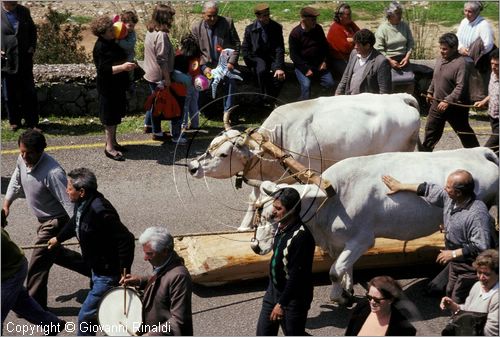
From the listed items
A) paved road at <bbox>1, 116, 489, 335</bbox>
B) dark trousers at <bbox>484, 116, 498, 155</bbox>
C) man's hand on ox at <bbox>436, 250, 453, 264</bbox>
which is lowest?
paved road at <bbox>1, 116, 489, 335</bbox>

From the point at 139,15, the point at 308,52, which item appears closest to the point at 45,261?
the point at 308,52

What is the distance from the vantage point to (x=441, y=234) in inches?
408

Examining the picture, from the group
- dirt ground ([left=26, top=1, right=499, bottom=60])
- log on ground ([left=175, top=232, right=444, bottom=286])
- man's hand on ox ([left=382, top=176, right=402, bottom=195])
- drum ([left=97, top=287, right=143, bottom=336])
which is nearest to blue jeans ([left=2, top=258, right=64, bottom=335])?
drum ([left=97, top=287, right=143, bottom=336])

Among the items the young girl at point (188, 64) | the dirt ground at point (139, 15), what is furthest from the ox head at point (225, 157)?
the dirt ground at point (139, 15)

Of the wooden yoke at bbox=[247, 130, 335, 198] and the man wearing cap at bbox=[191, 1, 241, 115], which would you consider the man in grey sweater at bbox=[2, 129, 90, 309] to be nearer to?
the wooden yoke at bbox=[247, 130, 335, 198]

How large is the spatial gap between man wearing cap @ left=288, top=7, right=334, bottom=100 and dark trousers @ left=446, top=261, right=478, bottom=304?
6.29 metres

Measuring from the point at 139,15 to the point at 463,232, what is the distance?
1298 cm

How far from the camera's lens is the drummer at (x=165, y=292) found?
25.2 feet

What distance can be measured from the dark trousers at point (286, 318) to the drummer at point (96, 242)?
1.20 meters

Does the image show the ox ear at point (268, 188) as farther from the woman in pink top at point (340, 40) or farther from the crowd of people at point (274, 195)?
the woman in pink top at point (340, 40)

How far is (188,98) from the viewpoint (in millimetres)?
14109

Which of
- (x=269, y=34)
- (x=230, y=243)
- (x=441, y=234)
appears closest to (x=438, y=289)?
(x=441, y=234)

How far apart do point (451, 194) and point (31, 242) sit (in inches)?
184

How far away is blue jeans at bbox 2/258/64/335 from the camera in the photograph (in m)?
8.56
